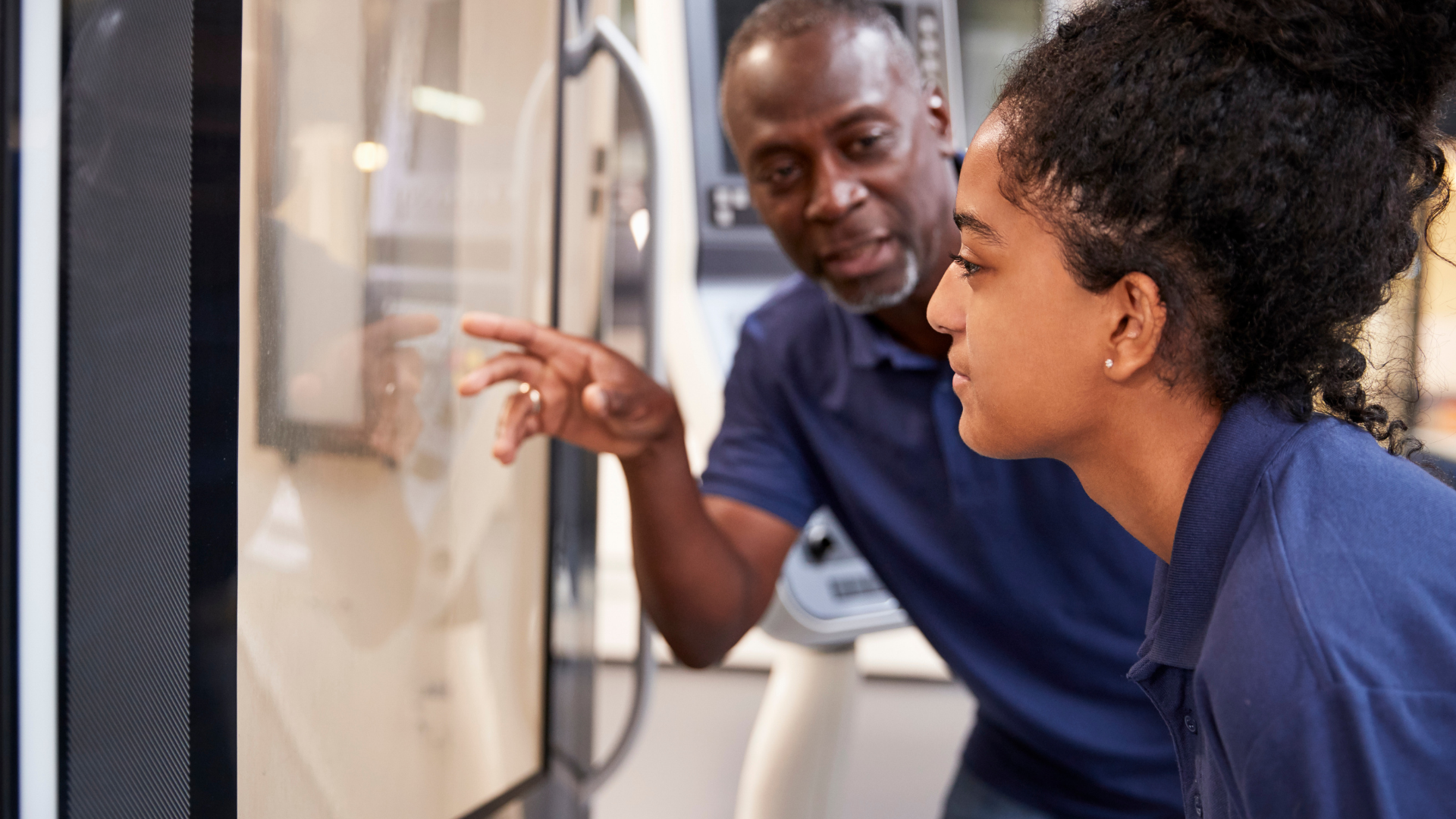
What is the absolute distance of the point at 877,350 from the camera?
1.35 meters

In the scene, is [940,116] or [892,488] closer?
[892,488]

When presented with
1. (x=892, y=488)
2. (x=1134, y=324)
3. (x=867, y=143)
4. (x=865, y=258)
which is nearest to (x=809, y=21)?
(x=867, y=143)

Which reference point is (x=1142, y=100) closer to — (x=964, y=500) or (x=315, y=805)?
(x=964, y=500)

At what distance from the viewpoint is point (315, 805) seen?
36.7 inches

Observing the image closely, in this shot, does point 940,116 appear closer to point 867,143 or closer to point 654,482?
point 867,143

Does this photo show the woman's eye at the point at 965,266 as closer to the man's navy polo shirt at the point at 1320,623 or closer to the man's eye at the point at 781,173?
the man's navy polo shirt at the point at 1320,623

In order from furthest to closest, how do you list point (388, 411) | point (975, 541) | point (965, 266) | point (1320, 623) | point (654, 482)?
point (975, 541), point (654, 482), point (388, 411), point (965, 266), point (1320, 623)

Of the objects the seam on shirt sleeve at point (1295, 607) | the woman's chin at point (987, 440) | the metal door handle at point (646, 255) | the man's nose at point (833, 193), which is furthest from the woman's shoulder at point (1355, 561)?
the metal door handle at point (646, 255)

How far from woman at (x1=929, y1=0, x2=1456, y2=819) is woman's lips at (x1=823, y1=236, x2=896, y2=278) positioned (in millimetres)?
555

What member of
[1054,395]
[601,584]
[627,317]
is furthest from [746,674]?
[1054,395]

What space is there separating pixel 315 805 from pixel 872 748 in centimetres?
205

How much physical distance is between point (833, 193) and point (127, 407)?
32.8 inches

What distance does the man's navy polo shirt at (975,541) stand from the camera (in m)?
1.27

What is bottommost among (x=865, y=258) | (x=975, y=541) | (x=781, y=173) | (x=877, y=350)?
(x=975, y=541)
